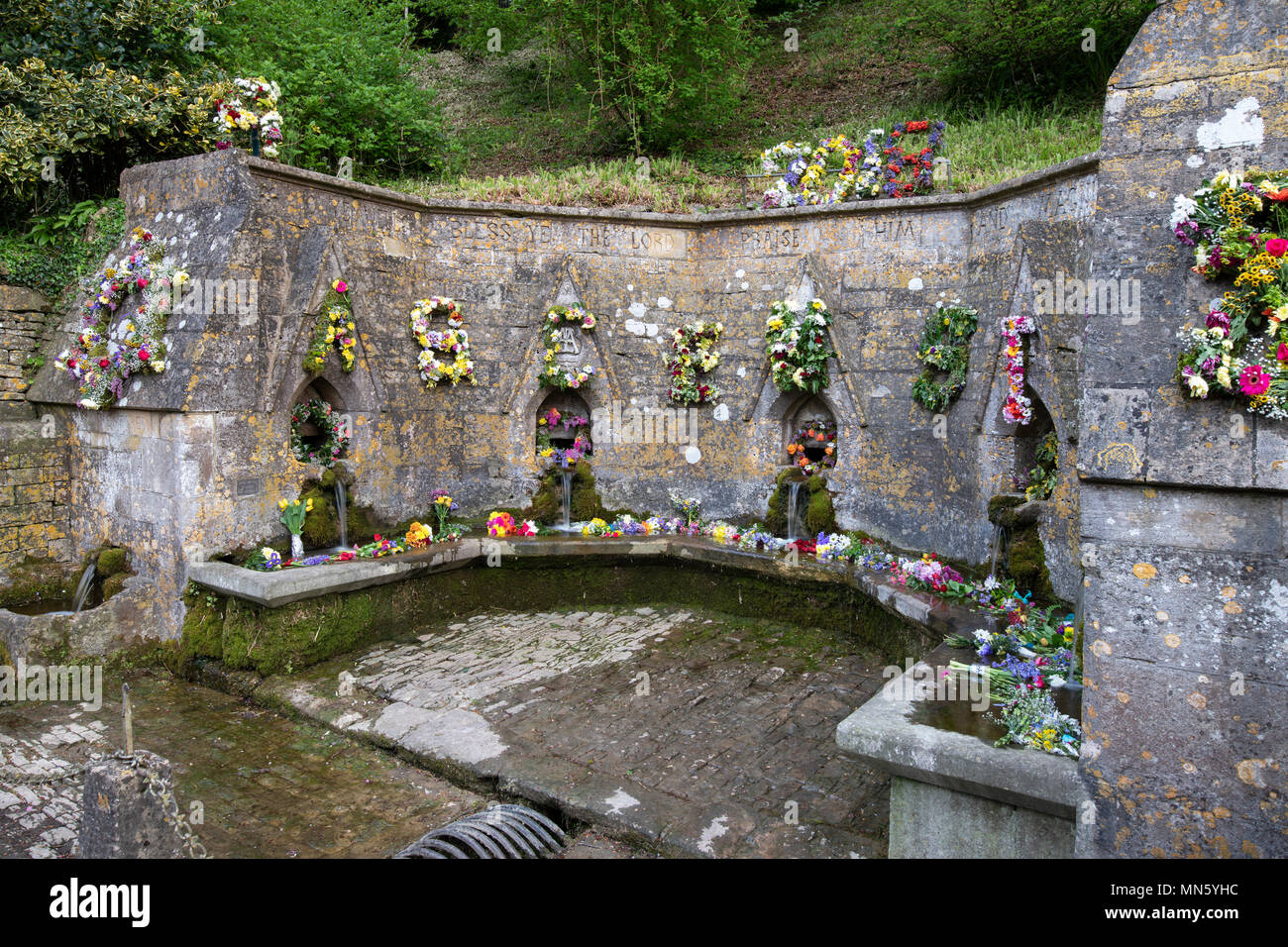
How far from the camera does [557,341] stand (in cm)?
A: 919

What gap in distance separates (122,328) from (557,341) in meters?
4.10

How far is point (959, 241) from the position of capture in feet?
25.9

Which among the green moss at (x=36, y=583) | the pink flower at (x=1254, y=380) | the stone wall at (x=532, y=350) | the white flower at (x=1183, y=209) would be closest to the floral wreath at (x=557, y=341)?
the stone wall at (x=532, y=350)

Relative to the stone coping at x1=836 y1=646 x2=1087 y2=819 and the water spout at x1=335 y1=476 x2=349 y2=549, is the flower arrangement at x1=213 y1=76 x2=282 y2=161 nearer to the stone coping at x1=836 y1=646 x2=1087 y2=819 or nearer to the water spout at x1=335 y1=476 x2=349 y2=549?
the water spout at x1=335 y1=476 x2=349 y2=549

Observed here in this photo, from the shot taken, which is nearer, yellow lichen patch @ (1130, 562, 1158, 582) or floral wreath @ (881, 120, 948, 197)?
yellow lichen patch @ (1130, 562, 1158, 582)

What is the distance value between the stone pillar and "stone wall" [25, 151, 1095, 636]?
4.14 m

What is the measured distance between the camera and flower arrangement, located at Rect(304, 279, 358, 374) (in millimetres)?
7859

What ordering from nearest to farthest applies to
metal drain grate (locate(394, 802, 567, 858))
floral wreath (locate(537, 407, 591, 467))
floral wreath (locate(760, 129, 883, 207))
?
metal drain grate (locate(394, 802, 567, 858)) → floral wreath (locate(760, 129, 883, 207)) → floral wreath (locate(537, 407, 591, 467))

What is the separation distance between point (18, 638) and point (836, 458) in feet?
24.6

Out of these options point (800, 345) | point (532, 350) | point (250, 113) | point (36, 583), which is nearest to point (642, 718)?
point (800, 345)

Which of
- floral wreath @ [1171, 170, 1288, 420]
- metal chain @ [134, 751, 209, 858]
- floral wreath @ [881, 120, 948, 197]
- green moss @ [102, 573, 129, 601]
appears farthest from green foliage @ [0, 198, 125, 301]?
floral wreath @ [1171, 170, 1288, 420]

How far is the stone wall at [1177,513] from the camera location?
317 centimetres

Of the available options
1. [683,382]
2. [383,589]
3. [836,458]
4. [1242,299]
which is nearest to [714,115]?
[683,382]
